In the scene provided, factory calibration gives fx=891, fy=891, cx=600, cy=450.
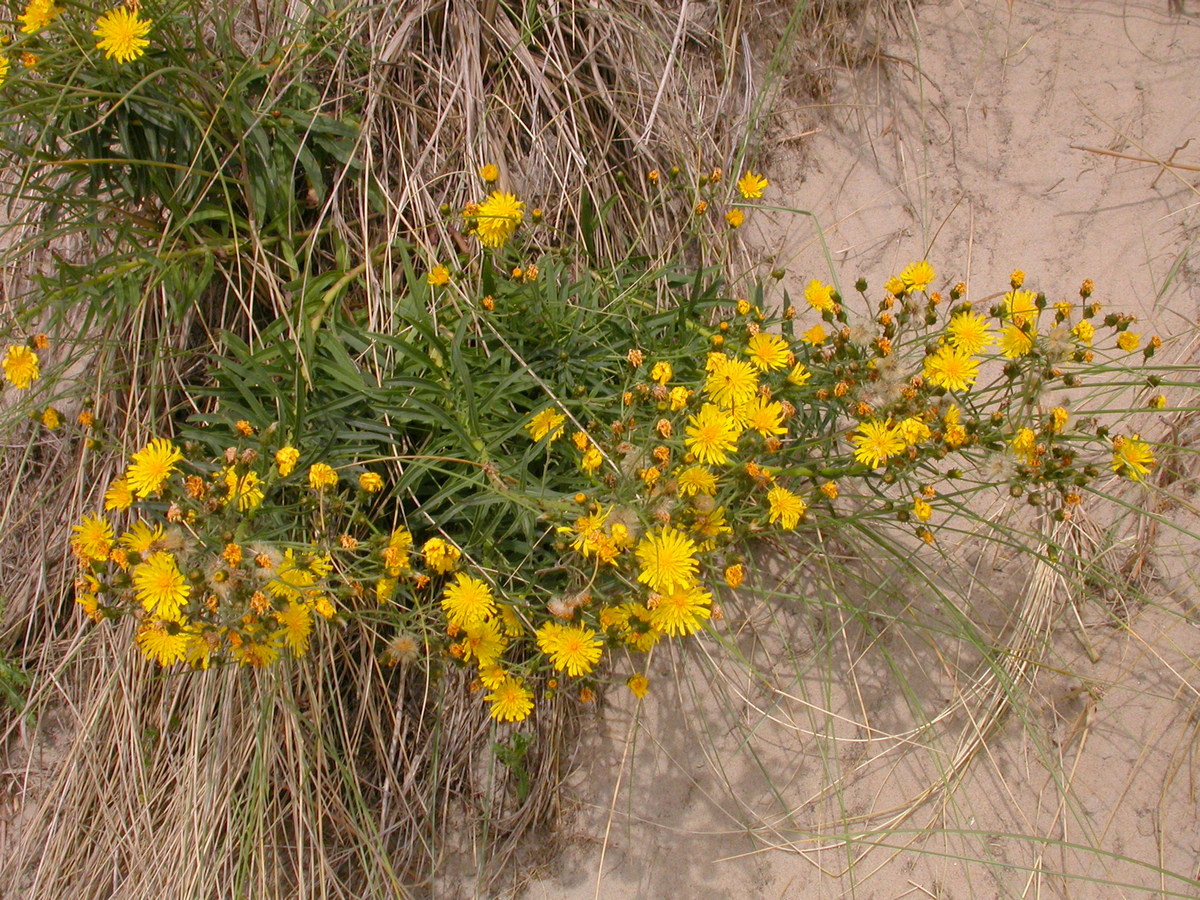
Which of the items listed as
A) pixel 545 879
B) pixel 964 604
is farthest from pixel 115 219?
pixel 964 604

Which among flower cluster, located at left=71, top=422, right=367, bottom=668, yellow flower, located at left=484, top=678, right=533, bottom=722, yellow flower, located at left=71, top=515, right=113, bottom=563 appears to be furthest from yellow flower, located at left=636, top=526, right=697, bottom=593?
yellow flower, located at left=71, top=515, right=113, bottom=563

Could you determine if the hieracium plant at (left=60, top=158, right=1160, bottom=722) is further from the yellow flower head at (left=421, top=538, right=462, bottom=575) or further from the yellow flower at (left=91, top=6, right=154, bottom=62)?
the yellow flower at (left=91, top=6, right=154, bottom=62)

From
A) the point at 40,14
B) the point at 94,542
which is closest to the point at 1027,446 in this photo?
the point at 94,542

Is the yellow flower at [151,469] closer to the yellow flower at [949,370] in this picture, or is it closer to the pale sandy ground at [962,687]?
the pale sandy ground at [962,687]

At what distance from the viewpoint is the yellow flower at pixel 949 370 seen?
159 centimetres

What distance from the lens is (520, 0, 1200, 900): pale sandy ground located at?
198cm

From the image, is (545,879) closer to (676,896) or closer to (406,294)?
(676,896)

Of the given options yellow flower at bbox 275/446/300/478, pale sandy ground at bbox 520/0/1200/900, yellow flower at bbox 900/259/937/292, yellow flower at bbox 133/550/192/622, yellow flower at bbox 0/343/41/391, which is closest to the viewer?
yellow flower at bbox 133/550/192/622

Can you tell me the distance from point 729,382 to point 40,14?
137 centimetres

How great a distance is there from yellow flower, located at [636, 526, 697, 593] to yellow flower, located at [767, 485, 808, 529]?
0.20 m

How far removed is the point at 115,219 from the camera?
1987 millimetres

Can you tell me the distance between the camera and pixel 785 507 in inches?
61.7

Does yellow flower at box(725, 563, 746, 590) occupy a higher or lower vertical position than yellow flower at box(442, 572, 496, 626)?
higher

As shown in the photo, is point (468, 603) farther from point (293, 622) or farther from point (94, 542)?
point (94, 542)
